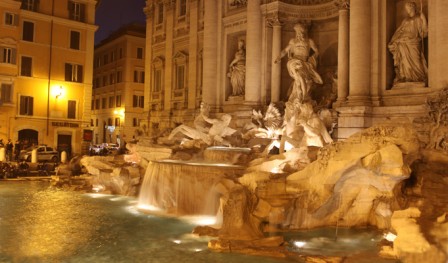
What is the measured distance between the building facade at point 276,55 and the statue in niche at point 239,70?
259 mm

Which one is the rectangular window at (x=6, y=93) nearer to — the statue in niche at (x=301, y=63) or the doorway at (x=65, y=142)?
the doorway at (x=65, y=142)

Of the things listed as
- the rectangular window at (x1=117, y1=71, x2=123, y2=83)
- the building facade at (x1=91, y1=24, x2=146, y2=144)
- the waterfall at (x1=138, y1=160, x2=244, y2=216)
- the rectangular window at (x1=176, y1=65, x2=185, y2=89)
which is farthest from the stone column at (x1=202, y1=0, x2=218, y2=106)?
the rectangular window at (x1=117, y1=71, x2=123, y2=83)

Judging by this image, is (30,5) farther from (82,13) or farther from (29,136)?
(29,136)

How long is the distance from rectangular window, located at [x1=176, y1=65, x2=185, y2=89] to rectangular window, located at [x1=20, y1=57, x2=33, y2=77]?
448 inches

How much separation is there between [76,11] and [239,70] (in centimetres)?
1770

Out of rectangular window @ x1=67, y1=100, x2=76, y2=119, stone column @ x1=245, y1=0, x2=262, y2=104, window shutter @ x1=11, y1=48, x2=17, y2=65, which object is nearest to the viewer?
stone column @ x1=245, y1=0, x2=262, y2=104

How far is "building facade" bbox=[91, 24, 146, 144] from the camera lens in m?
40.5

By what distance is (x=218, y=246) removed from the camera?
8.17m

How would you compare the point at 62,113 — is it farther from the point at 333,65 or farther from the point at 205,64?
the point at 333,65

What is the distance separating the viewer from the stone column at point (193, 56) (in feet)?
75.5

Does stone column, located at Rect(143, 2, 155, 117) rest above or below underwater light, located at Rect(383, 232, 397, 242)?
above

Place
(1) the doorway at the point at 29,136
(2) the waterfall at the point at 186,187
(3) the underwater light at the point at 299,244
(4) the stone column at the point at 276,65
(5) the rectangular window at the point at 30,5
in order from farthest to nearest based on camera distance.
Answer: (5) the rectangular window at the point at 30,5
(1) the doorway at the point at 29,136
(4) the stone column at the point at 276,65
(2) the waterfall at the point at 186,187
(3) the underwater light at the point at 299,244

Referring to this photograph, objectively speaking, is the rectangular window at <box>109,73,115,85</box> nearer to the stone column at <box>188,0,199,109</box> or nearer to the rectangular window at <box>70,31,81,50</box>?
the rectangular window at <box>70,31,81,50</box>

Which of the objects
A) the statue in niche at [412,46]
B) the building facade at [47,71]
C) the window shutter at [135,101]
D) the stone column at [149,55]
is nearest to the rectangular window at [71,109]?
the building facade at [47,71]
